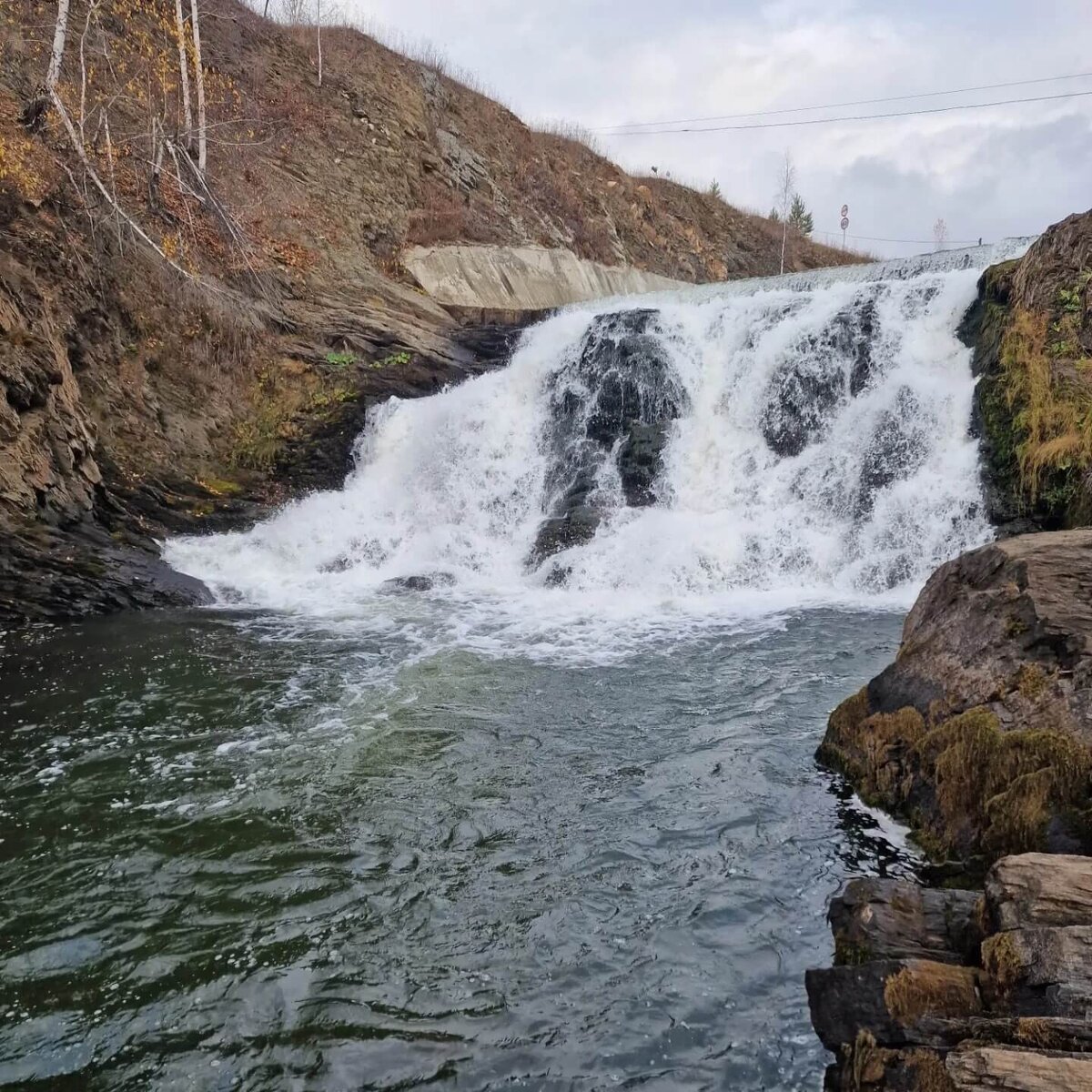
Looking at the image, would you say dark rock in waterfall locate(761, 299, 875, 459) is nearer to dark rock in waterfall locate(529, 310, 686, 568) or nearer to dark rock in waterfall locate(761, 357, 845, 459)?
dark rock in waterfall locate(761, 357, 845, 459)

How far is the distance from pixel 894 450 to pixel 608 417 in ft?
15.9

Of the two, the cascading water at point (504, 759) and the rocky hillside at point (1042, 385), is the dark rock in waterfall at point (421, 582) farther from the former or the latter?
the rocky hillside at point (1042, 385)

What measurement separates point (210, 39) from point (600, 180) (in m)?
14.5

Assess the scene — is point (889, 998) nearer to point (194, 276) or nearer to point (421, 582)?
point (421, 582)

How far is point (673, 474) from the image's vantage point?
43.1ft

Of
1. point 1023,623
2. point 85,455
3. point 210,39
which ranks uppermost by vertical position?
point 210,39

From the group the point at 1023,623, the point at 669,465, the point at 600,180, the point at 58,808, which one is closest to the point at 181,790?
the point at 58,808

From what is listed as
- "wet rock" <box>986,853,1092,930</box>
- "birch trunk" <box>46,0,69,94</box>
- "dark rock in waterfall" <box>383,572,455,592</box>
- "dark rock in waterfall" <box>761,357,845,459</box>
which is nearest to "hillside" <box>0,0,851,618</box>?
"birch trunk" <box>46,0,69,94</box>

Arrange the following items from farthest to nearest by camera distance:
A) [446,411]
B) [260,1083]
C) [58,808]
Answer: [446,411]
[58,808]
[260,1083]

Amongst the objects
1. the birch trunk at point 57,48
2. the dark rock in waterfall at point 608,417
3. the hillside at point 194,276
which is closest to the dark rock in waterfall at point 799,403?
the dark rock in waterfall at point 608,417

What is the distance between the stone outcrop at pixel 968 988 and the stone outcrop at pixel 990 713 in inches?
32.5

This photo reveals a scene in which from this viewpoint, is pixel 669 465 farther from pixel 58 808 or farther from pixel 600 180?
pixel 600 180

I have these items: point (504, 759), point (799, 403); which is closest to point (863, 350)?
point (799, 403)

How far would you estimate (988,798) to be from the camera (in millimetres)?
3979
